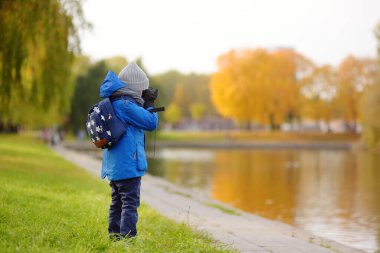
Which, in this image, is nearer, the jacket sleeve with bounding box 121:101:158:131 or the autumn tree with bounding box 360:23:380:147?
the jacket sleeve with bounding box 121:101:158:131

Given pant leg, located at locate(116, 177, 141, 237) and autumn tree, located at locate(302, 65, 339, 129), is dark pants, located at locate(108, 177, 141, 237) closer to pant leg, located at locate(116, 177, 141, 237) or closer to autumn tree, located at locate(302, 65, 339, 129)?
pant leg, located at locate(116, 177, 141, 237)

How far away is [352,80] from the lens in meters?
70.1

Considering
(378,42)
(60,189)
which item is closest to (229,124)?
(378,42)

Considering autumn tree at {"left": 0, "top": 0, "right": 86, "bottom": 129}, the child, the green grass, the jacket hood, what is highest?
autumn tree at {"left": 0, "top": 0, "right": 86, "bottom": 129}

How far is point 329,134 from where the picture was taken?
68.8 m

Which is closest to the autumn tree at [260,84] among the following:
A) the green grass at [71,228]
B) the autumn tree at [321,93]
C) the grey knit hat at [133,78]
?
the autumn tree at [321,93]

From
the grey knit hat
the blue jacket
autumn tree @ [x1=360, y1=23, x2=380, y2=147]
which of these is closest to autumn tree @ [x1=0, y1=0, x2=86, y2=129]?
the grey knit hat

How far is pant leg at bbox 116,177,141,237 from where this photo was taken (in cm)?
601

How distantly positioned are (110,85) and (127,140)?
591 mm

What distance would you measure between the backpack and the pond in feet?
17.8

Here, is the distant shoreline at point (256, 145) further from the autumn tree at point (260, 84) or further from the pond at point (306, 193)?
the pond at point (306, 193)

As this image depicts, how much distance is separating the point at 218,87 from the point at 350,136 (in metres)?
16.1

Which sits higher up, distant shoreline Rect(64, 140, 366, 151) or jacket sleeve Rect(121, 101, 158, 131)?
jacket sleeve Rect(121, 101, 158, 131)

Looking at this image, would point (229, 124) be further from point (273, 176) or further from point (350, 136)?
point (273, 176)
